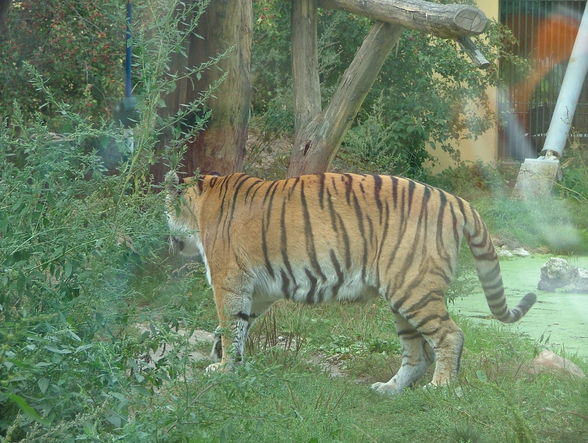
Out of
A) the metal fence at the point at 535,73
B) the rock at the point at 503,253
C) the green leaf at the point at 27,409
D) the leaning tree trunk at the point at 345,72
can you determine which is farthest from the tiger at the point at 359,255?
the metal fence at the point at 535,73

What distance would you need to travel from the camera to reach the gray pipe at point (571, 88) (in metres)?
14.9

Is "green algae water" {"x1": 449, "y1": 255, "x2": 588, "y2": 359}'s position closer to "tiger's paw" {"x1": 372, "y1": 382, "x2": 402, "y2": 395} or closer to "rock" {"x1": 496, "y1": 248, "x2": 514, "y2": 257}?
"rock" {"x1": 496, "y1": 248, "x2": 514, "y2": 257}

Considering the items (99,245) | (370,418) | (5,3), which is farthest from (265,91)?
(99,245)

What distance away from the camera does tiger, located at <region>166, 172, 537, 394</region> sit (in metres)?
5.84

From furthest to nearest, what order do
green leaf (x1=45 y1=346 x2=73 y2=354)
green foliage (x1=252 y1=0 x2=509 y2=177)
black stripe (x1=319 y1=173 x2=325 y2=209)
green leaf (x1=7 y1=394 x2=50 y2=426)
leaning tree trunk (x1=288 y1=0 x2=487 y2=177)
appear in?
green foliage (x1=252 y1=0 x2=509 y2=177)
leaning tree trunk (x1=288 y1=0 x2=487 y2=177)
black stripe (x1=319 y1=173 x2=325 y2=209)
green leaf (x1=45 y1=346 x2=73 y2=354)
green leaf (x1=7 y1=394 x2=50 y2=426)

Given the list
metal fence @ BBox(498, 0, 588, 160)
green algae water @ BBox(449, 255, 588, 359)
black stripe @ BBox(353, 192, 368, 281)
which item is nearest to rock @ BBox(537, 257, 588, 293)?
green algae water @ BBox(449, 255, 588, 359)

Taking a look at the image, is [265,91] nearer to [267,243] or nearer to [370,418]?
[267,243]

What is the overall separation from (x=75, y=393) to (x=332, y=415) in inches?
59.0

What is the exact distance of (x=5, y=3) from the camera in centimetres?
689

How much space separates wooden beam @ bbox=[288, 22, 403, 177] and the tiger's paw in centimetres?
260

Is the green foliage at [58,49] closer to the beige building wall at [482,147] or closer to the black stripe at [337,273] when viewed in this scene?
the beige building wall at [482,147]

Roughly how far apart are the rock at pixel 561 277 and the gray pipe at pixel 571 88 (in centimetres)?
569

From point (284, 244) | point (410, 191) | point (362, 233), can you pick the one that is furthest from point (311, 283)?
point (410, 191)

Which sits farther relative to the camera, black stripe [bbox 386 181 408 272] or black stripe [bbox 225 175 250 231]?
black stripe [bbox 225 175 250 231]
